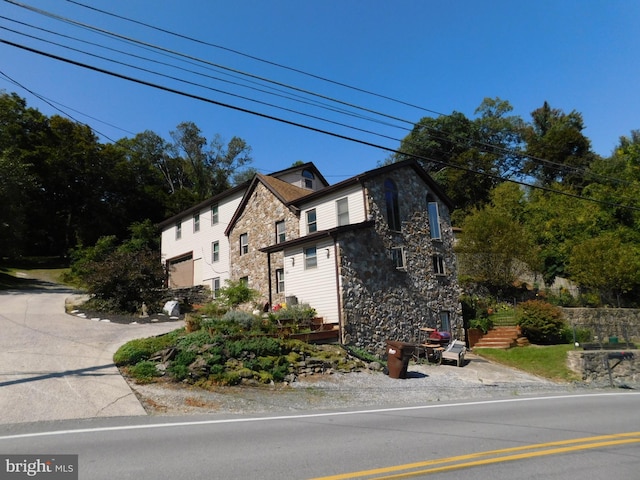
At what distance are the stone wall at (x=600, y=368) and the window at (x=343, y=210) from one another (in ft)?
37.4

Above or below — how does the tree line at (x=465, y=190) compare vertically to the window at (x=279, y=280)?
above

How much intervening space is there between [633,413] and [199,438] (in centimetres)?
955

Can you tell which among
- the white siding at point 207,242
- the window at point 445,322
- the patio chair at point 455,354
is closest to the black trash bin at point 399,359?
the patio chair at point 455,354

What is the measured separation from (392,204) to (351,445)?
15.3 m

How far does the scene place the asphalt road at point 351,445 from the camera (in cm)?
531

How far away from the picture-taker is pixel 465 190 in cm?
4953

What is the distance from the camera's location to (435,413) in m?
9.34

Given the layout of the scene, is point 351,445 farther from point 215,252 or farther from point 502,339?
point 215,252

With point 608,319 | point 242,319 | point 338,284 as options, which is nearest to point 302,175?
point 338,284

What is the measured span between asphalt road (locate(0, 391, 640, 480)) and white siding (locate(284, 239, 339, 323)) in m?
8.26

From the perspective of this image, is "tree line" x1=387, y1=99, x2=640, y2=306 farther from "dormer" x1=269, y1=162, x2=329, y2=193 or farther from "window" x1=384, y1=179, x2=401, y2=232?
"dormer" x1=269, y1=162, x2=329, y2=193

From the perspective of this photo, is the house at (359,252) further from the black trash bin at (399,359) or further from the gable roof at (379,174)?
the black trash bin at (399,359)

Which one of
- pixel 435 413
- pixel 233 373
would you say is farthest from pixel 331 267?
pixel 435 413

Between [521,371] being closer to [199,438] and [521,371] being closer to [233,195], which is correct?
[199,438]
